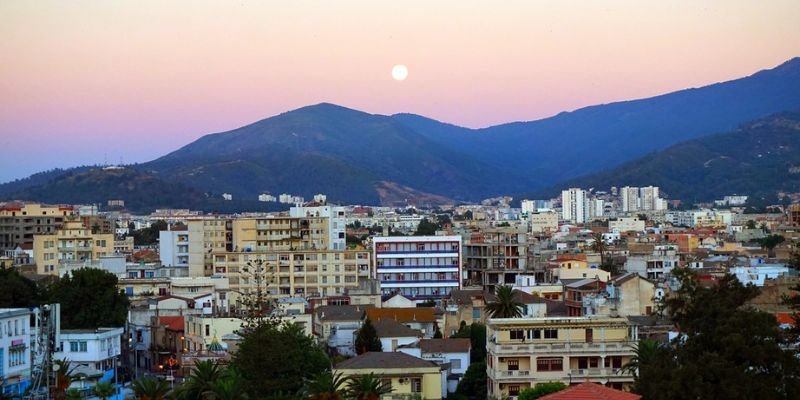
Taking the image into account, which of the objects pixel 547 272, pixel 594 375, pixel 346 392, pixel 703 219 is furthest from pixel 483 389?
pixel 703 219

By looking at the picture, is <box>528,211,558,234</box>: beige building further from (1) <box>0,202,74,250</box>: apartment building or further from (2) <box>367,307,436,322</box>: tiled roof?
(2) <box>367,307,436,322</box>: tiled roof

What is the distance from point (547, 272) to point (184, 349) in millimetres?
31226

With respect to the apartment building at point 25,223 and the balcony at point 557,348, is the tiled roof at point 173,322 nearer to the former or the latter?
the balcony at point 557,348

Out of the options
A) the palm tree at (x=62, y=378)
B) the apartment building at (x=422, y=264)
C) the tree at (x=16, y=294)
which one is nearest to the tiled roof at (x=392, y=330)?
the palm tree at (x=62, y=378)

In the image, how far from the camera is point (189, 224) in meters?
89.7

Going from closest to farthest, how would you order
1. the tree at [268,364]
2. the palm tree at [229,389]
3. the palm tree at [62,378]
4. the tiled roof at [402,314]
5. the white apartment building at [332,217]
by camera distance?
the palm tree at [229,389] < the tree at [268,364] < the palm tree at [62,378] < the tiled roof at [402,314] < the white apartment building at [332,217]

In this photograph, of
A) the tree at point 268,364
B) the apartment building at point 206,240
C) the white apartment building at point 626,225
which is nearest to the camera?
the tree at point 268,364

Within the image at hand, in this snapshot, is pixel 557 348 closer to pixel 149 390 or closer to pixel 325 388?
pixel 325 388

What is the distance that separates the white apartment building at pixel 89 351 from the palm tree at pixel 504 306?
14773mm

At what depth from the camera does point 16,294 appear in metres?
53.8

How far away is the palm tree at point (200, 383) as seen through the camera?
3744 cm

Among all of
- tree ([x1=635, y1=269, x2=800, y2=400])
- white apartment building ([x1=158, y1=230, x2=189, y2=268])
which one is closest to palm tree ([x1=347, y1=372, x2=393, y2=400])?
tree ([x1=635, y1=269, x2=800, y2=400])

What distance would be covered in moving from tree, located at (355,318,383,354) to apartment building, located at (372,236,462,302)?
95.7ft

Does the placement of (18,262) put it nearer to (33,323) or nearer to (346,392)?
(33,323)
